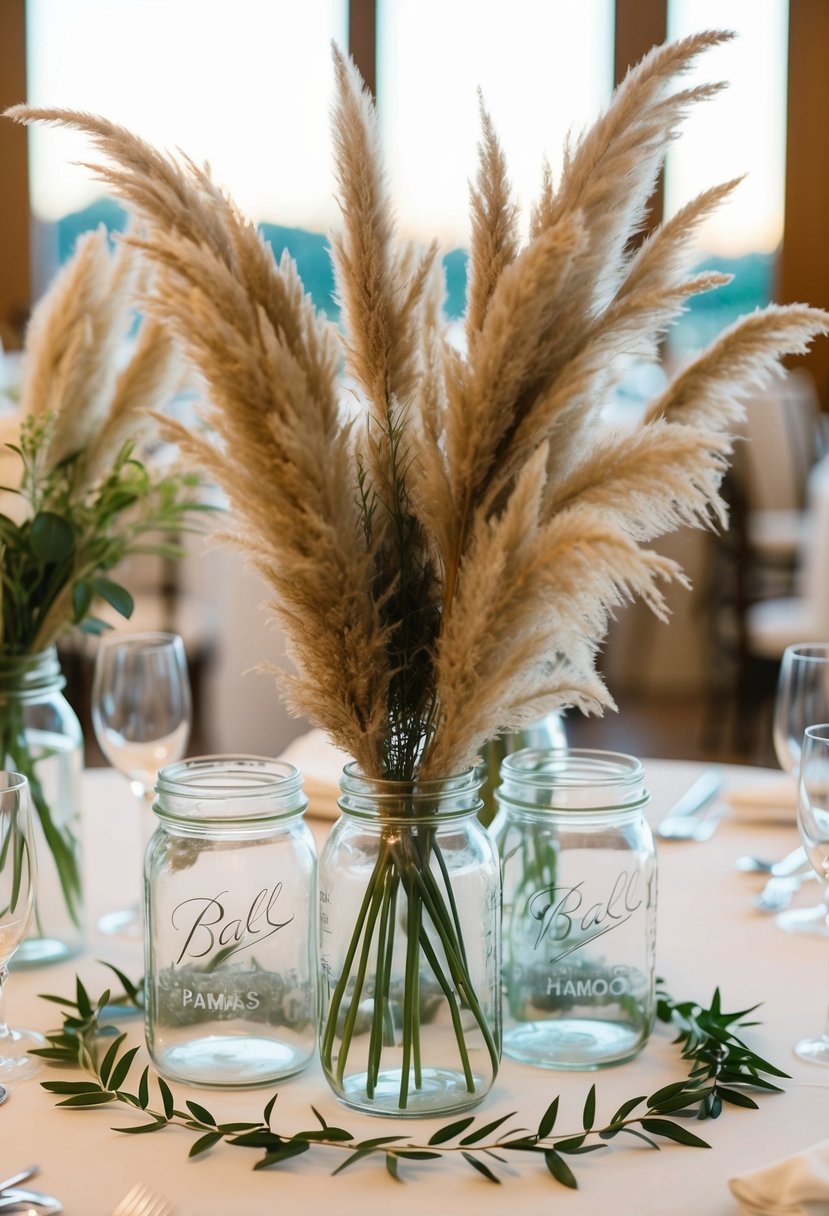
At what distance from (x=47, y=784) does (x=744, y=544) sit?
3.34 metres

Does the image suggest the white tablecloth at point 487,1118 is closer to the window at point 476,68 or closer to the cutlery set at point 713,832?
the cutlery set at point 713,832

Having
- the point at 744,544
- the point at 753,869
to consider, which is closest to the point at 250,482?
the point at 753,869

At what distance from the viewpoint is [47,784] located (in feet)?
3.98

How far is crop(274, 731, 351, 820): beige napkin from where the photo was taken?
150 centimetres

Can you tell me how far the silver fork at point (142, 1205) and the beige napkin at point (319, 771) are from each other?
0.62 m

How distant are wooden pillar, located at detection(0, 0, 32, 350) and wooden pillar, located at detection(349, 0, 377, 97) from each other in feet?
5.32

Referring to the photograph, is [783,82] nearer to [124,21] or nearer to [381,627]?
[124,21]

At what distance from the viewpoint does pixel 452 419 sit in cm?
81

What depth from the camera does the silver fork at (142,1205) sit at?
2.52ft

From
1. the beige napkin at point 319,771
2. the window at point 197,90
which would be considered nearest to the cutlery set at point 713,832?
the beige napkin at point 319,771

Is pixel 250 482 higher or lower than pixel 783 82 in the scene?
lower

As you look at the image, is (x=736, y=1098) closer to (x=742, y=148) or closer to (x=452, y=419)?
(x=452, y=419)

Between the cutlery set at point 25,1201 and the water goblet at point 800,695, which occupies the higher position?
the water goblet at point 800,695

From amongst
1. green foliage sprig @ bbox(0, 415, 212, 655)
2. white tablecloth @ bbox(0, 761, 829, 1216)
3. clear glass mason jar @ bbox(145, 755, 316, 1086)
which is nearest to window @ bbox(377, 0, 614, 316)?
green foliage sprig @ bbox(0, 415, 212, 655)
